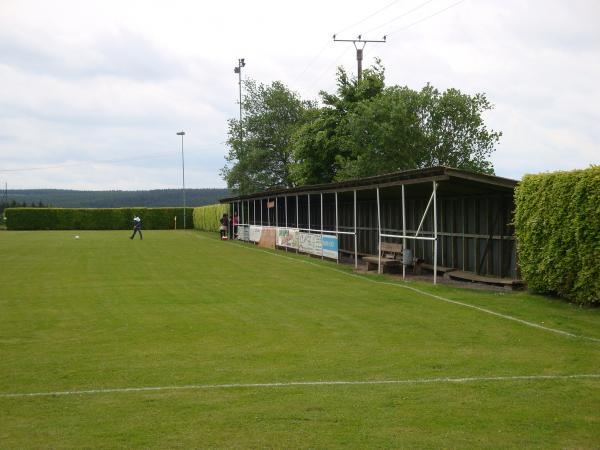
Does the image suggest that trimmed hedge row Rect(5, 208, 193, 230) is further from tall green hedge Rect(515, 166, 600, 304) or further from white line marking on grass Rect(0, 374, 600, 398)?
white line marking on grass Rect(0, 374, 600, 398)

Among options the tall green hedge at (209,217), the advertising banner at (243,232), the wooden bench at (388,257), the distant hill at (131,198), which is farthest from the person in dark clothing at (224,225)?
the distant hill at (131,198)

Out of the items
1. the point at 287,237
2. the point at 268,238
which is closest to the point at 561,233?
the point at 287,237

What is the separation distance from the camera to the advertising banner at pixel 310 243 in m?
27.5

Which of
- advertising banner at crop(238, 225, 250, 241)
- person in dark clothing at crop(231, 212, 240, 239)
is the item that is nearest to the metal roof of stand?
advertising banner at crop(238, 225, 250, 241)

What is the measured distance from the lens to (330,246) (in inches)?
1029

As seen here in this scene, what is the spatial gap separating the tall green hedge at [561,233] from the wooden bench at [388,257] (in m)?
5.64

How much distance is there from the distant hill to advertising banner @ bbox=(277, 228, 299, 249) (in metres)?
117

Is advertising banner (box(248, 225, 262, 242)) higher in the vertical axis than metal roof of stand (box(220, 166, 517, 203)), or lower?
lower

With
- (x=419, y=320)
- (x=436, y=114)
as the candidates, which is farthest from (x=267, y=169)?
(x=419, y=320)

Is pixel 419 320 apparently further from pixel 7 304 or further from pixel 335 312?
pixel 7 304

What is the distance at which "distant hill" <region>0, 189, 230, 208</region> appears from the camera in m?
159

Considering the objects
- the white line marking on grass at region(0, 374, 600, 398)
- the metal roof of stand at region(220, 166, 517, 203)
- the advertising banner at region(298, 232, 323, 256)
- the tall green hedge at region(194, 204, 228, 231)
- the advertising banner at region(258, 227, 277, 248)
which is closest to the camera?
the white line marking on grass at region(0, 374, 600, 398)

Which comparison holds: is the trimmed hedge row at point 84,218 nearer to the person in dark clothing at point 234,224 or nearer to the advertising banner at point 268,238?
the person in dark clothing at point 234,224

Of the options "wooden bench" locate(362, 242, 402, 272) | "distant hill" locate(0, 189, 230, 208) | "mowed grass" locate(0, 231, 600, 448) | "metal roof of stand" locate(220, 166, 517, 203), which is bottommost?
"mowed grass" locate(0, 231, 600, 448)
